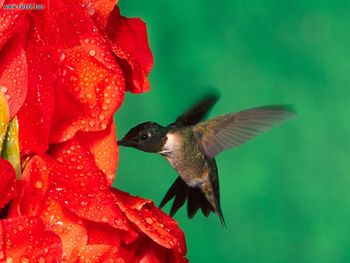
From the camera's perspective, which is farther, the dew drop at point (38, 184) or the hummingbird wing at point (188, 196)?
the hummingbird wing at point (188, 196)

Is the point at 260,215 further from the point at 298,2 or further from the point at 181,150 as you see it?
the point at 181,150

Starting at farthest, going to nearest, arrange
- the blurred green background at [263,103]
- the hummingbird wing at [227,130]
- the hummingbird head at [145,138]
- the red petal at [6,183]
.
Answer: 1. the blurred green background at [263,103]
2. the hummingbird wing at [227,130]
3. the hummingbird head at [145,138]
4. the red petal at [6,183]

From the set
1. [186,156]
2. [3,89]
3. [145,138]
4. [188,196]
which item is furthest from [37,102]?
[188,196]

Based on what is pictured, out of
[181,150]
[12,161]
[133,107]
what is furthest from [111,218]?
[133,107]

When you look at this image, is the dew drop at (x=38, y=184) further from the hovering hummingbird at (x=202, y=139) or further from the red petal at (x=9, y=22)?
the hovering hummingbird at (x=202, y=139)

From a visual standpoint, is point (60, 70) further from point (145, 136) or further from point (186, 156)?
point (186, 156)

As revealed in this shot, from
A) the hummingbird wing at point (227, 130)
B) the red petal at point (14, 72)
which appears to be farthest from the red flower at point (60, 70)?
the hummingbird wing at point (227, 130)
